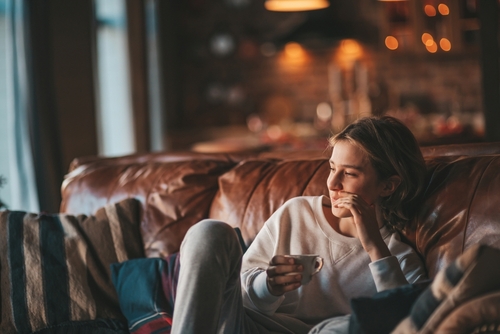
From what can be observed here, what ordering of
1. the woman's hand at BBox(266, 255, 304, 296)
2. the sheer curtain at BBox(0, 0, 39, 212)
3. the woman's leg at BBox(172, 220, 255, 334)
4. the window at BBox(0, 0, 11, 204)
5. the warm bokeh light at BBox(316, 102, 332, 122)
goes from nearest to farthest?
the woman's leg at BBox(172, 220, 255, 334) → the woman's hand at BBox(266, 255, 304, 296) → the sheer curtain at BBox(0, 0, 39, 212) → the window at BBox(0, 0, 11, 204) → the warm bokeh light at BBox(316, 102, 332, 122)

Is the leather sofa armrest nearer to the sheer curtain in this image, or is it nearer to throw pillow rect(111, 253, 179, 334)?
throw pillow rect(111, 253, 179, 334)

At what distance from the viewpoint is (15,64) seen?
161 inches

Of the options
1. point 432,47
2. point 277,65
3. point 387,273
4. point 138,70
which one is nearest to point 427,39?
point 432,47

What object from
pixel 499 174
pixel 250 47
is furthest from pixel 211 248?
pixel 250 47

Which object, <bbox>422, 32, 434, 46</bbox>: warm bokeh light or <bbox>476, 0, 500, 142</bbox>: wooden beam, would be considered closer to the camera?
<bbox>476, 0, 500, 142</bbox>: wooden beam

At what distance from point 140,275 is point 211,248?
61cm

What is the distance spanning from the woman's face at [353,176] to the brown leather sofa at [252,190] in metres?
0.20

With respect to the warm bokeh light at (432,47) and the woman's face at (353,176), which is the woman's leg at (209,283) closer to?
the woman's face at (353,176)

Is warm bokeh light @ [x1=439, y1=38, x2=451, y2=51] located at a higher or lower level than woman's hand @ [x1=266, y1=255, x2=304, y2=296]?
higher

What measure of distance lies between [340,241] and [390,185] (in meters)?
0.21

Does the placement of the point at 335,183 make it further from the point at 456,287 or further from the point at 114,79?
the point at 114,79

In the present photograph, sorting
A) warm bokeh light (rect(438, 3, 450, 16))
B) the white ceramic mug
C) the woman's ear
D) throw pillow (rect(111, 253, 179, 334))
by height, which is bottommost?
throw pillow (rect(111, 253, 179, 334))

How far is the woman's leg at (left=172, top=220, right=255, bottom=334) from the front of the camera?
57.6 inches

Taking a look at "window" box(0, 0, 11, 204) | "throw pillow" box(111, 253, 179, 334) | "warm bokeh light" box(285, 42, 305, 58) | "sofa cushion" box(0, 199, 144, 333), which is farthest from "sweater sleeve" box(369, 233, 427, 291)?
"warm bokeh light" box(285, 42, 305, 58)
